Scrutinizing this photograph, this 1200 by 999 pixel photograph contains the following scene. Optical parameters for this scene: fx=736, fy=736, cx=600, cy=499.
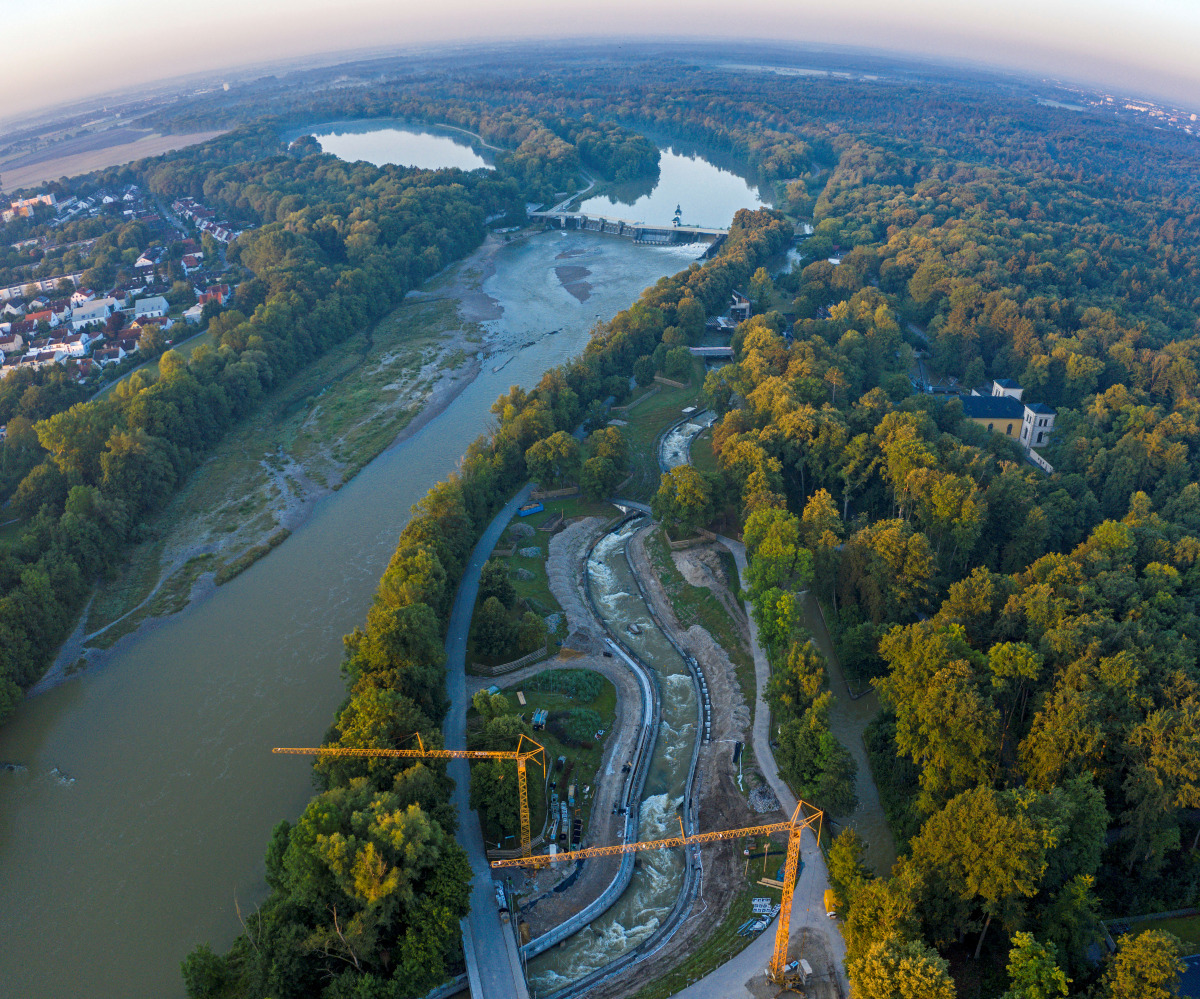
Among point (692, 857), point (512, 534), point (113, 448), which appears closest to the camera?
point (692, 857)

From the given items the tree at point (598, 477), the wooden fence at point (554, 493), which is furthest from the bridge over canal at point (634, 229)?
the tree at point (598, 477)

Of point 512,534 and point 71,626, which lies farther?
point 512,534

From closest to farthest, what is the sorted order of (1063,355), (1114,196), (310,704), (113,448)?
(310,704) < (113,448) < (1063,355) < (1114,196)

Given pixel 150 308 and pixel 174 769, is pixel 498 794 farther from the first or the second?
pixel 150 308

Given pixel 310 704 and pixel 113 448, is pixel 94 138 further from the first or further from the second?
pixel 310 704

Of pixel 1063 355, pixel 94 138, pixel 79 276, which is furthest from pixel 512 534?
pixel 94 138

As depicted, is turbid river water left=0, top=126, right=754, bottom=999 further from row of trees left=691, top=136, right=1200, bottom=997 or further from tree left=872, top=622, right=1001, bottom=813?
row of trees left=691, top=136, right=1200, bottom=997

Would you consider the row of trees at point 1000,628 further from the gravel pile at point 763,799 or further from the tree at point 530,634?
the tree at point 530,634
